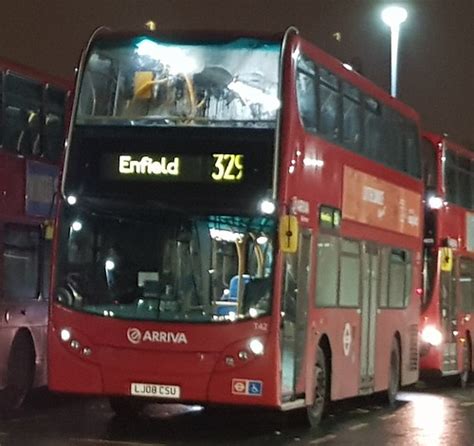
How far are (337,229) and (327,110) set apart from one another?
1.50 meters

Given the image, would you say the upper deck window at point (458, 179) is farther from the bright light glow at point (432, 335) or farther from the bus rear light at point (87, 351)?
the bus rear light at point (87, 351)

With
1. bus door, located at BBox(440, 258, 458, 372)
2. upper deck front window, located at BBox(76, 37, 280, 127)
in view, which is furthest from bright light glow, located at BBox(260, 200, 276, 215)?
bus door, located at BBox(440, 258, 458, 372)

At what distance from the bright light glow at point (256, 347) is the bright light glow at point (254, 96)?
8.07ft

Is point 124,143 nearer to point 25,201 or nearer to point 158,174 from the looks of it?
point 158,174

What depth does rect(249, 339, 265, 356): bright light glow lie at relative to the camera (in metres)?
14.8

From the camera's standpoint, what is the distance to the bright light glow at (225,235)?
49.0ft

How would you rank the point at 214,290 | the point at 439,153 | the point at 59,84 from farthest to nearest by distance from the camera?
the point at 439,153 < the point at 59,84 < the point at 214,290

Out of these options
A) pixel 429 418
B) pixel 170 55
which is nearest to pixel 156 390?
pixel 170 55

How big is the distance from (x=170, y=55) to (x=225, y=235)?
2186 mm

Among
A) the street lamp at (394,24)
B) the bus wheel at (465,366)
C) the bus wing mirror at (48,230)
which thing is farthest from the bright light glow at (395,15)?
the bus wing mirror at (48,230)

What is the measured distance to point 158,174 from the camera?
49.8ft

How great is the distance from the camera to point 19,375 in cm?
1808

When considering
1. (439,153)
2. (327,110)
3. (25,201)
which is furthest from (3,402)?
(439,153)

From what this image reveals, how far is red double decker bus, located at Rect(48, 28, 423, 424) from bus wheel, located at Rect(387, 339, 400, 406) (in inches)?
200
